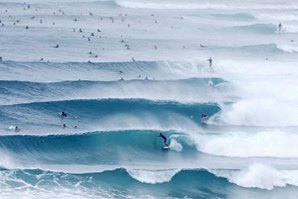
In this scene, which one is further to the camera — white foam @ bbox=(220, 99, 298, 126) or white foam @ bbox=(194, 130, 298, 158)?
white foam @ bbox=(220, 99, 298, 126)

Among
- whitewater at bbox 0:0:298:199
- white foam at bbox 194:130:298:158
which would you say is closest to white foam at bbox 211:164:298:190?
whitewater at bbox 0:0:298:199

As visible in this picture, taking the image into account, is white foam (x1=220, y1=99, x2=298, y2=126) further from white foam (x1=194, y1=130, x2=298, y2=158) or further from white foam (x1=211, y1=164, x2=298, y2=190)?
white foam (x1=211, y1=164, x2=298, y2=190)

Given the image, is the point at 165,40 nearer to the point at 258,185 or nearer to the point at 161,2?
the point at 161,2

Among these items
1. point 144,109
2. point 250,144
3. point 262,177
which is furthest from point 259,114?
point 262,177

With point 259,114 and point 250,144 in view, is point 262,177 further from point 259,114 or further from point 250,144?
point 259,114

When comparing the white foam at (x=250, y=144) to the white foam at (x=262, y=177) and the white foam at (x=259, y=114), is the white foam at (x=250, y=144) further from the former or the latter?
the white foam at (x=262, y=177)

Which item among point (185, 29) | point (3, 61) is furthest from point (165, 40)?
point (3, 61)

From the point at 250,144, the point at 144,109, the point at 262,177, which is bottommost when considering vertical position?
the point at 262,177

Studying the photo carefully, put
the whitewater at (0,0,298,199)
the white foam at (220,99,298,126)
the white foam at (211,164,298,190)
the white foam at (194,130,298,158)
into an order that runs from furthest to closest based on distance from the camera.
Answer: the white foam at (220,99,298,126) → the white foam at (194,130,298,158) → the white foam at (211,164,298,190) → the whitewater at (0,0,298,199)
